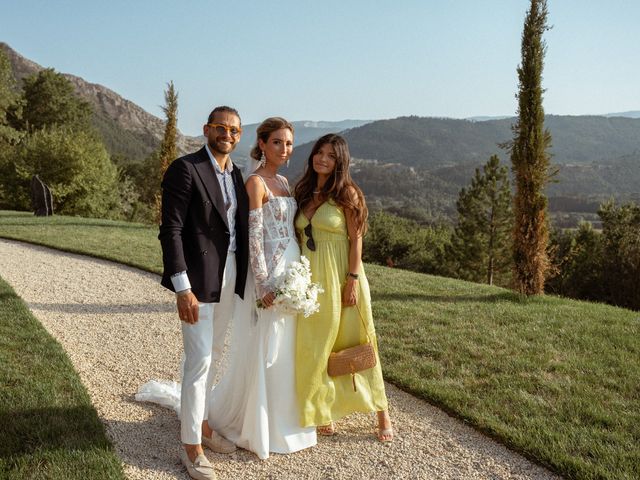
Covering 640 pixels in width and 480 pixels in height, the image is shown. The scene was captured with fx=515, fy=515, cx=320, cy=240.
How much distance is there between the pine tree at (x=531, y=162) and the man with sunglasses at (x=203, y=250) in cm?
745

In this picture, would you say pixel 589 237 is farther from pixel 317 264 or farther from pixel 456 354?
pixel 317 264

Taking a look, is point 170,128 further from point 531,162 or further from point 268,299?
point 268,299

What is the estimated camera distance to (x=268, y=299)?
11.8 feet

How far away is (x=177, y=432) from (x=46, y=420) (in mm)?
1012

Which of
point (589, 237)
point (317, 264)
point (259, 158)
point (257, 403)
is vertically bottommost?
point (589, 237)

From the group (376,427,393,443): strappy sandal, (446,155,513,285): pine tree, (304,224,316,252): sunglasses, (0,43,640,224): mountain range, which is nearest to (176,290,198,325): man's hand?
(304,224,316,252): sunglasses

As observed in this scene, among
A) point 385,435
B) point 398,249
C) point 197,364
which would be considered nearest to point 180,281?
point 197,364

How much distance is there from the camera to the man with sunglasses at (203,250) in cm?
325

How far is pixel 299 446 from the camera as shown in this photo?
3.84m

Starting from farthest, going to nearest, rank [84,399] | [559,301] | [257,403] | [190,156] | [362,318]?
[559,301] < [84,399] < [362,318] < [257,403] < [190,156]

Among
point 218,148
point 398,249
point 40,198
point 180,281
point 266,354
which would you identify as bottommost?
point 398,249

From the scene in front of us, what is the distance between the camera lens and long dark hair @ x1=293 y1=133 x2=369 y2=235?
151 inches

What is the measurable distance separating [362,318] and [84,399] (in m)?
2.55

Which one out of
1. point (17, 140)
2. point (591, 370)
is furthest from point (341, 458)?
point (17, 140)
